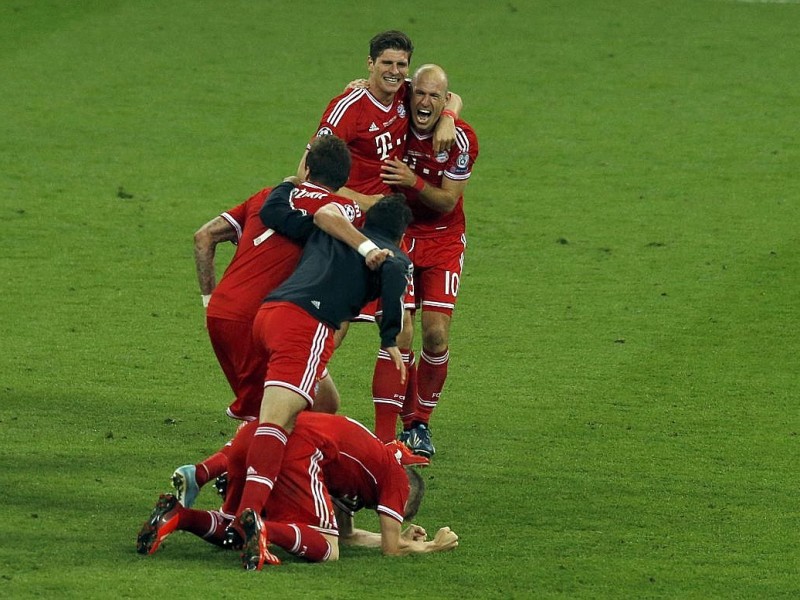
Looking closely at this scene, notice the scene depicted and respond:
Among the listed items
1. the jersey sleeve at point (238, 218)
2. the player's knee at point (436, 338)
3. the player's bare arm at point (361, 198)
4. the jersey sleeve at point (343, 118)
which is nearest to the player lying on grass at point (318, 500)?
the jersey sleeve at point (238, 218)

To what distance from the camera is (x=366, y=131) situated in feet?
26.3

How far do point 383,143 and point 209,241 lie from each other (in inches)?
51.0

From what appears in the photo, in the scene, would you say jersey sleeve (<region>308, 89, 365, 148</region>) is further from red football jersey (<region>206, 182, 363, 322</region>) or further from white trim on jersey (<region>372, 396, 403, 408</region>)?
white trim on jersey (<region>372, 396, 403, 408</region>)

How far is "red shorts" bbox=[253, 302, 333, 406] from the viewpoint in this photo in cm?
630

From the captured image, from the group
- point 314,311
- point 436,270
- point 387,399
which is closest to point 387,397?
point 387,399

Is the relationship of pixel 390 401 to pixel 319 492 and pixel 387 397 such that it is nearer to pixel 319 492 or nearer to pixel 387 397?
pixel 387 397

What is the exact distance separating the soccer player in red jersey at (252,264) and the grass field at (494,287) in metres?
0.63

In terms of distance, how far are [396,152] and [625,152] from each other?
6.86 metres

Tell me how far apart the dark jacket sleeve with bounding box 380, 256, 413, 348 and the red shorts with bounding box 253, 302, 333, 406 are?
0.24m

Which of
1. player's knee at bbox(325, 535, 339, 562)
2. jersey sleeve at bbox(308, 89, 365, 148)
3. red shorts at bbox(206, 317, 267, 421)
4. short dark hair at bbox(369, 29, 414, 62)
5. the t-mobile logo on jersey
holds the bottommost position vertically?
player's knee at bbox(325, 535, 339, 562)

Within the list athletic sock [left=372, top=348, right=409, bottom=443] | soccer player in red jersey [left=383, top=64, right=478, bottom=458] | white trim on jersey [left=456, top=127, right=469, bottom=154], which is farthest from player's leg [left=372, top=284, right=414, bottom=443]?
white trim on jersey [left=456, top=127, right=469, bottom=154]

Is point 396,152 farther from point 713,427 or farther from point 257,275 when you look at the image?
point 713,427

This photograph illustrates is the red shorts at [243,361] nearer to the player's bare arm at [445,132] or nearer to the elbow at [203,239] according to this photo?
the elbow at [203,239]

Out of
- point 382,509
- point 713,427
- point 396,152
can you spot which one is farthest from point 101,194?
point 382,509
